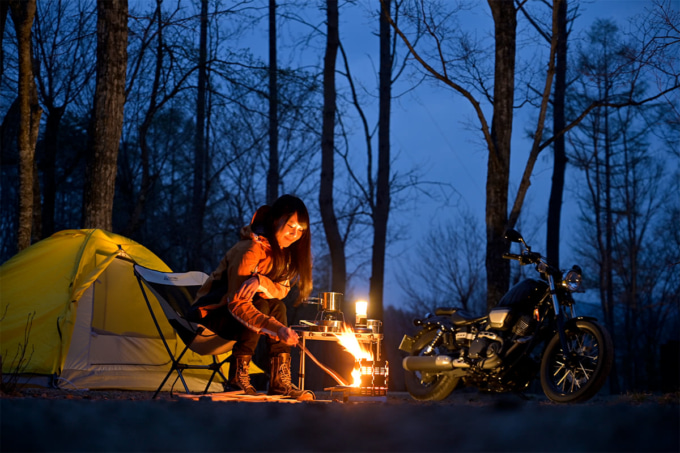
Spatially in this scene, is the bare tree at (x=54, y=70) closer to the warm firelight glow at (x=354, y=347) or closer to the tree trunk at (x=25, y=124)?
the tree trunk at (x=25, y=124)

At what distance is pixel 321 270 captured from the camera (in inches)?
829

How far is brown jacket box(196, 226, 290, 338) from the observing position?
13.2 ft

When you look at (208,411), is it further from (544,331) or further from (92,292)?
(92,292)

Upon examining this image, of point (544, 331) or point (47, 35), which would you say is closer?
point (544, 331)

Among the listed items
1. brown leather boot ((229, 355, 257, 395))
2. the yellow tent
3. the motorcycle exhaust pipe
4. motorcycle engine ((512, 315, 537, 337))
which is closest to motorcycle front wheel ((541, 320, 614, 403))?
motorcycle engine ((512, 315, 537, 337))

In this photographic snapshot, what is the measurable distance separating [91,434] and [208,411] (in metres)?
0.34

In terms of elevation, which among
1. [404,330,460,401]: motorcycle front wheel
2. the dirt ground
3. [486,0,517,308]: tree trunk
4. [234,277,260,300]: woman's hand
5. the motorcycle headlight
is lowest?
[404,330,460,401]: motorcycle front wheel

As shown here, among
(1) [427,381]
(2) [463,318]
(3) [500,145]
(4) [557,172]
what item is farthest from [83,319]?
(4) [557,172]

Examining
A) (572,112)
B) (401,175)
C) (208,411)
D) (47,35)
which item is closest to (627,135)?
(572,112)

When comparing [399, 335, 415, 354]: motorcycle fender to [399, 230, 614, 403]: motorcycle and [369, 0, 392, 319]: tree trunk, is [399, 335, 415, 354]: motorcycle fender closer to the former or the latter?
[399, 230, 614, 403]: motorcycle

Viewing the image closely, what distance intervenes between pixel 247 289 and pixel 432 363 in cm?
194

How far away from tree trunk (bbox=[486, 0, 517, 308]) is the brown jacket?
11.5 ft

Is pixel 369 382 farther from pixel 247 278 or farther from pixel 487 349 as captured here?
pixel 247 278

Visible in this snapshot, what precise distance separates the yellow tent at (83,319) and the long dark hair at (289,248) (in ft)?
7.25
